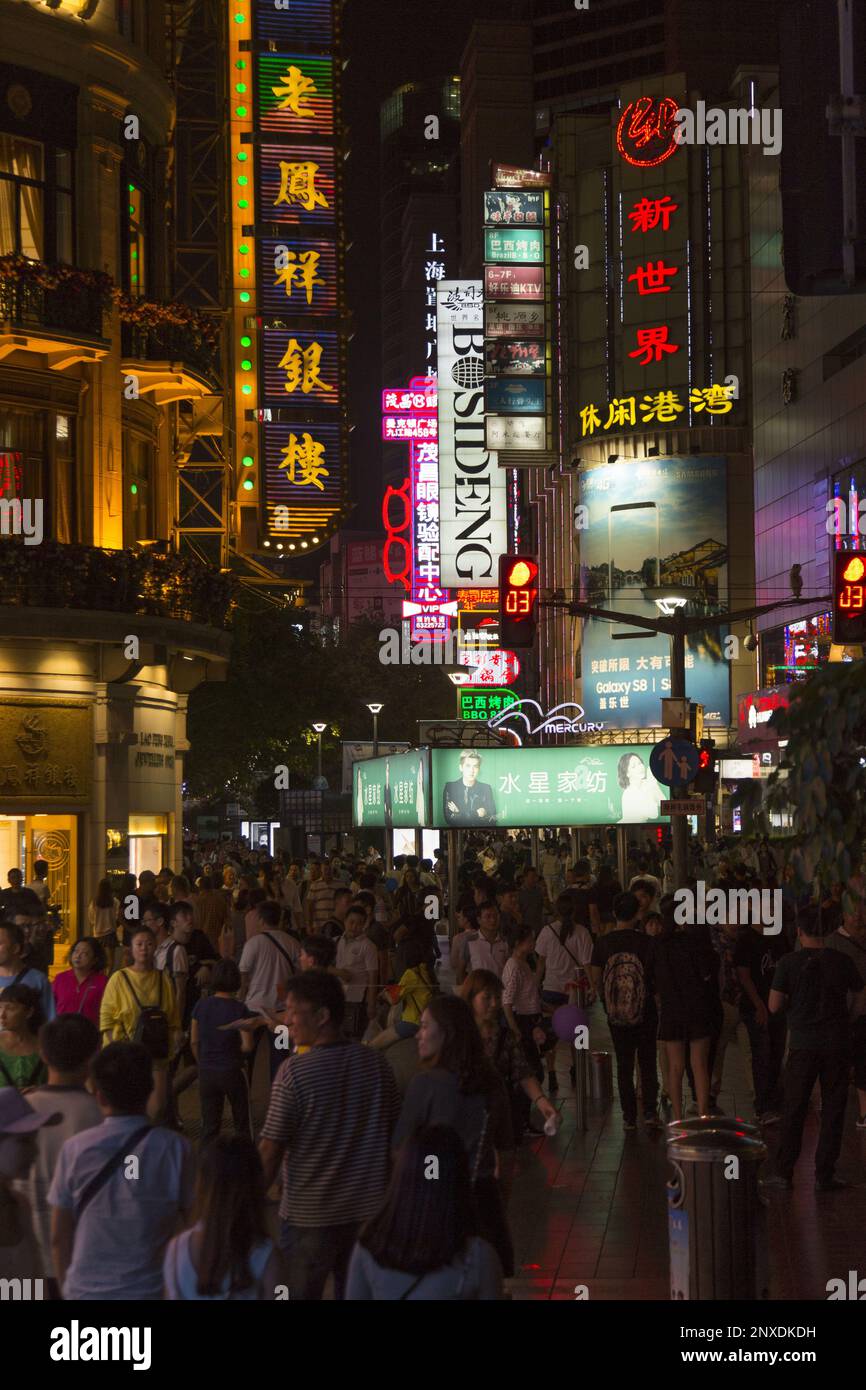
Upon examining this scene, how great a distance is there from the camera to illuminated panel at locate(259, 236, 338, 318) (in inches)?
1197

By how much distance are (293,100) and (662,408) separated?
3936 cm

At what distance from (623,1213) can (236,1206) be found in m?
6.59

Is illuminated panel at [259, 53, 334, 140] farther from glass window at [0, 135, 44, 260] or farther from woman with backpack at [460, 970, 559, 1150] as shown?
woman with backpack at [460, 970, 559, 1150]

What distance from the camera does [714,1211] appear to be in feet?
28.7

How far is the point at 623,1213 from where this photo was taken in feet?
38.6

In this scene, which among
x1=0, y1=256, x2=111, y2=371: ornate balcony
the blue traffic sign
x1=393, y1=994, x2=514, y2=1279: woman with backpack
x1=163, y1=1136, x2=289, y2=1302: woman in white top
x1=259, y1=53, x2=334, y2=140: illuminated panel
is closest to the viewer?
x1=163, y1=1136, x2=289, y2=1302: woman in white top

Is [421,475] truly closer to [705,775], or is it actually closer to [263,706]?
[263,706]

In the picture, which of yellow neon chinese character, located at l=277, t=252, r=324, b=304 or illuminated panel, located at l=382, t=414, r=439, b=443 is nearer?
yellow neon chinese character, located at l=277, t=252, r=324, b=304

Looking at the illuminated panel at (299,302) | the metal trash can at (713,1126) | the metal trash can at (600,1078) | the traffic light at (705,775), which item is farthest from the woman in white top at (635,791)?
the metal trash can at (713,1126)

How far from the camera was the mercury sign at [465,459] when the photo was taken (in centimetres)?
4916

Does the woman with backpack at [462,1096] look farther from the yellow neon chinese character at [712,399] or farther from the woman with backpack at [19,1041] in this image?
the yellow neon chinese character at [712,399]

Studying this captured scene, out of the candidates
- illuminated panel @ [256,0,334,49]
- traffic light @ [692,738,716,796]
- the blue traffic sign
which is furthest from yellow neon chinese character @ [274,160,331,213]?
the blue traffic sign

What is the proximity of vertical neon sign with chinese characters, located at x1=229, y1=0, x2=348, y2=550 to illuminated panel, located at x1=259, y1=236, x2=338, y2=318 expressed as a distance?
0.05 feet

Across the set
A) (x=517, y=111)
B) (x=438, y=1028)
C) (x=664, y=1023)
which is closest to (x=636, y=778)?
(x=664, y=1023)
